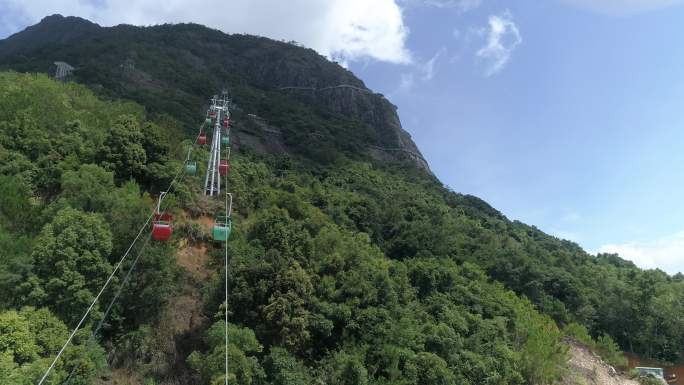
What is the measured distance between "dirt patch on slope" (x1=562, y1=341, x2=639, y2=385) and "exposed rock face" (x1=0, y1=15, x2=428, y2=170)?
36811mm

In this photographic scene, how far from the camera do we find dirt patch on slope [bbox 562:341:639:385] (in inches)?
1247

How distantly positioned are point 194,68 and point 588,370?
65.4 m

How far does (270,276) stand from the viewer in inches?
826

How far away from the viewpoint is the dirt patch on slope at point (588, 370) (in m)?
31.7

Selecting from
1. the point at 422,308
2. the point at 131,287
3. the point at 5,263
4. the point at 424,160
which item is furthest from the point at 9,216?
the point at 424,160

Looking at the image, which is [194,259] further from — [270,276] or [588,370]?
[588,370]

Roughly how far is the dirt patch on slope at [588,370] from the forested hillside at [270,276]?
1644 millimetres

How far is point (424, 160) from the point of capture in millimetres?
87438

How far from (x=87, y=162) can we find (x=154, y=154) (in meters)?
3.71

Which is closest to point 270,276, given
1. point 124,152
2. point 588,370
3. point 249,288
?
point 249,288

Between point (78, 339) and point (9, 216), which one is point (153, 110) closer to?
point (9, 216)

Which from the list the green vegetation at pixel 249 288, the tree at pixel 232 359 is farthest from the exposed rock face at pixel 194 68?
the tree at pixel 232 359

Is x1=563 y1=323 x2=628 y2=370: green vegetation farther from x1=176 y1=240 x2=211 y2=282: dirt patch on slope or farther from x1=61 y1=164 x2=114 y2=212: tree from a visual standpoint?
x1=61 y1=164 x2=114 y2=212: tree

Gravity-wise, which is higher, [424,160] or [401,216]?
[424,160]
